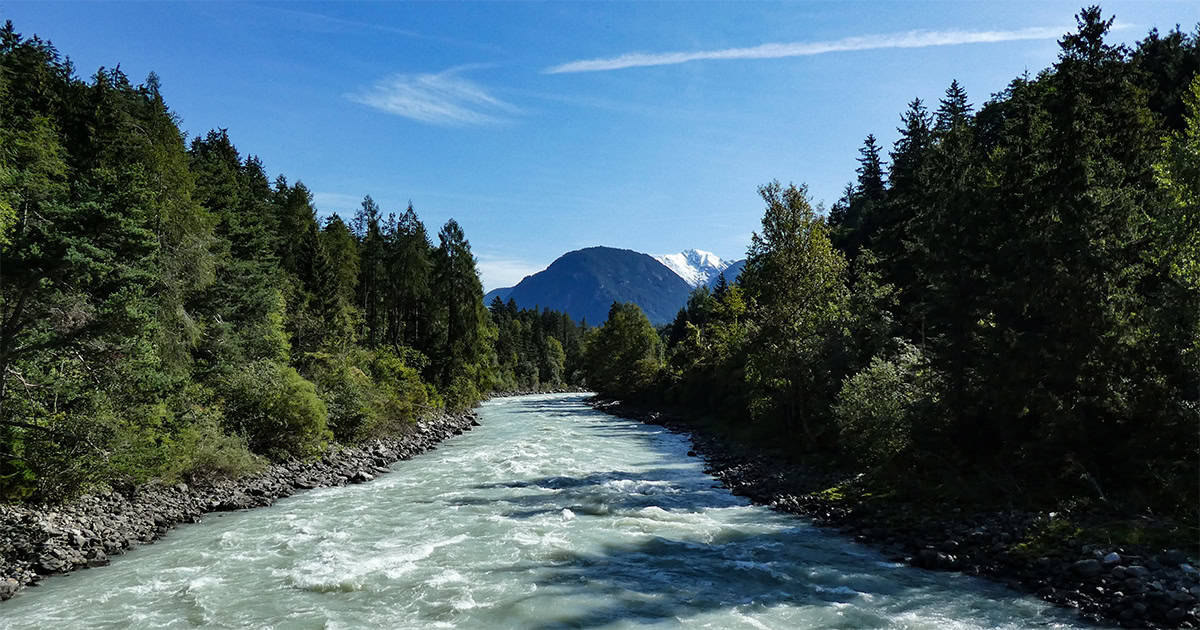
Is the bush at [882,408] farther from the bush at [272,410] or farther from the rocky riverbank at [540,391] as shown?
the rocky riverbank at [540,391]

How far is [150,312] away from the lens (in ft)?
65.4

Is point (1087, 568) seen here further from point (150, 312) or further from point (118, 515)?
point (150, 312)

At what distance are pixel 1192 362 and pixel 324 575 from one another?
20739 mm

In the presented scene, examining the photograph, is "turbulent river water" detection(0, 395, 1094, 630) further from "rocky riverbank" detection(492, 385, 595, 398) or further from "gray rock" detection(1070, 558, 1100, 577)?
"rocky riverbank" detection(492, 385, 595, 398)

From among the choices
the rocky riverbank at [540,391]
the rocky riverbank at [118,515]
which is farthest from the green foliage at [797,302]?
the rocky riverbank at [540,391]

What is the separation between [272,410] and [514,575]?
1903 cm

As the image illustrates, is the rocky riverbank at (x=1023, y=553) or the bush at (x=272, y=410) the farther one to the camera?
the bush at (x=272, y=410)

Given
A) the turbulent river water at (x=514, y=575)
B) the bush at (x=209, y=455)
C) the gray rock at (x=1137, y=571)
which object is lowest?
the turbulent river water at (x=514, y=575)

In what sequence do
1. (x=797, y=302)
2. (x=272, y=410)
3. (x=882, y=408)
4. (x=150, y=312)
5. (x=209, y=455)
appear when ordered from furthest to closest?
1. (x=797, y=302)
2. (x=272, y=410)
3. (x=209, y=455)
4. (x=882, y=408)
5. (x=150, y=312)

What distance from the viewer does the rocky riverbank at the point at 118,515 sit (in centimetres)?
1385

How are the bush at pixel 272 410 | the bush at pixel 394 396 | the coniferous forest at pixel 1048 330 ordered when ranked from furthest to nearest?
1. the bush at pixel 394 396
2. the bush at pixel 272 410
3. the coniferous forest at pixel 1048 330

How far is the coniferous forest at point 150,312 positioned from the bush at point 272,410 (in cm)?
8

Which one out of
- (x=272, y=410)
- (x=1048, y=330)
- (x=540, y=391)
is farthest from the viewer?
(x=540, y=391)

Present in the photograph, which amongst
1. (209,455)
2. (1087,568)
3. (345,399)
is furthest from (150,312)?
(1087,568)
